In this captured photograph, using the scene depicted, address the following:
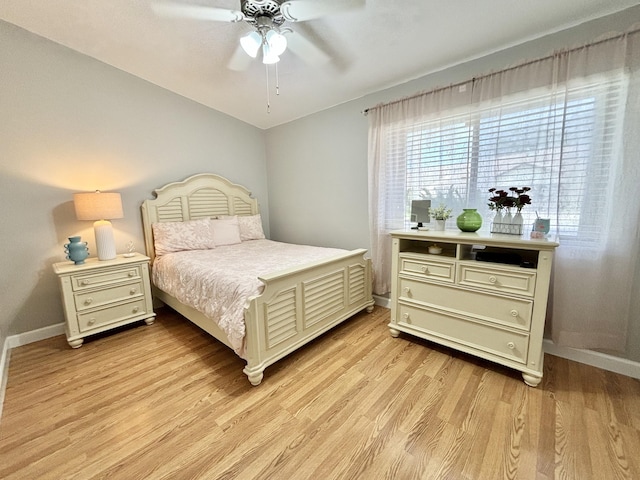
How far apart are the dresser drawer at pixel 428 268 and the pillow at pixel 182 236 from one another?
220 cm

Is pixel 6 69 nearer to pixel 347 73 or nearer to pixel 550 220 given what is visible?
pixel 347 73

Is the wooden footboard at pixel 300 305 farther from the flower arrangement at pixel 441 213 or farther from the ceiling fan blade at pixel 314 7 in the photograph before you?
the ceiling fan blade at pixel 314 7

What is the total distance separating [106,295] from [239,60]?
243cm

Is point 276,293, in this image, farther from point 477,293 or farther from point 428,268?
point 477,293

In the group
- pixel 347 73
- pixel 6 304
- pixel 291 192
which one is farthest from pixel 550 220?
pixel 6 304

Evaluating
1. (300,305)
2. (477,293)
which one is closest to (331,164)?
(300,305)

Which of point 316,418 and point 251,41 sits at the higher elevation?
point 251,41

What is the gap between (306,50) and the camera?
2.18 meters

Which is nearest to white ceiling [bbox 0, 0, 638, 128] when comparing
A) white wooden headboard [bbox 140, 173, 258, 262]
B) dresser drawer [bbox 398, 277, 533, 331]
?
white wooden headboard [bbox 140, 173, 258, 262]

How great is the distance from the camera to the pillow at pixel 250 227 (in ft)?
→ 11.6

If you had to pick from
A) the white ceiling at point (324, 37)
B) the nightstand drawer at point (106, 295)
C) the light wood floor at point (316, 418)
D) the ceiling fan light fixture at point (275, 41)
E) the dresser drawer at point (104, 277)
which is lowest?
the light wood floor at point (316, 418)

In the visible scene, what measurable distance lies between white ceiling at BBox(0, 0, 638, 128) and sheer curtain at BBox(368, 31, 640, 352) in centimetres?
26

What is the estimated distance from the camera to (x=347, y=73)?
246 centimetres

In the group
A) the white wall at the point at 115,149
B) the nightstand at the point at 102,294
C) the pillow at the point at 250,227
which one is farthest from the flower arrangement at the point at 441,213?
the nightstand at the point at 102,294
